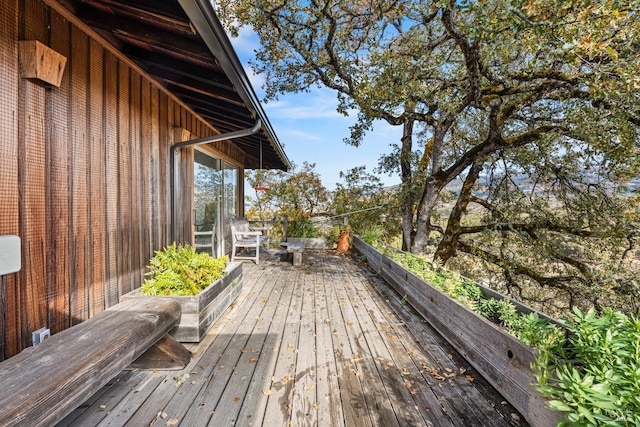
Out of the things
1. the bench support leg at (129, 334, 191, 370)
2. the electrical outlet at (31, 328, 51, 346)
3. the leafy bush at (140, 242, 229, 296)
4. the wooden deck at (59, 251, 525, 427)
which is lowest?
the wooden deck at (59, 251, 525, 427)

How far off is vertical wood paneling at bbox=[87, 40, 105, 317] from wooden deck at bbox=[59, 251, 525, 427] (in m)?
0.67

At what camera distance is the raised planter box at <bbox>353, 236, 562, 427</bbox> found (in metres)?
1.50

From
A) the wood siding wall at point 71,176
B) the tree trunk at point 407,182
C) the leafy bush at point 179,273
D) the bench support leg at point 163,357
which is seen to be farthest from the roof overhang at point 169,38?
the tree trunk at point 407,182

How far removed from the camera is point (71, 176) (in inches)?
73.1

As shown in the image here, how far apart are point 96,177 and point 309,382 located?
2.11m

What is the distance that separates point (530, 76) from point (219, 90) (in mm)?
4267

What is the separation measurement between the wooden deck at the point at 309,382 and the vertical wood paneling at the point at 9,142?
2.13 ft

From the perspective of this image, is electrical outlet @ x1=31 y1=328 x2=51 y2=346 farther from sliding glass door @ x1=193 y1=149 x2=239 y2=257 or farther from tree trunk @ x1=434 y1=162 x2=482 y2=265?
tree trunk @ x1=434 y1=162 x2=482 y2=265

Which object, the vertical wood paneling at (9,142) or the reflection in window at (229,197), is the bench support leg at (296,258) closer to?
the reflection in window at (229,197)

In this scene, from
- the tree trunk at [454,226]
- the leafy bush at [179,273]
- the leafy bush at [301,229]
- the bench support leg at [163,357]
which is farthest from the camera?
the leafy bush at [301,229]

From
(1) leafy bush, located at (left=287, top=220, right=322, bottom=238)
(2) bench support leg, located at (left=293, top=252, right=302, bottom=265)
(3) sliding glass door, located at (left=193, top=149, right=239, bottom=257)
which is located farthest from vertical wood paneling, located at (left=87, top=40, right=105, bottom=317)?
(1) leafy bush, located at (left=287, top=220, right=322, bottom=238)

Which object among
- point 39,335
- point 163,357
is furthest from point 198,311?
point 39,335

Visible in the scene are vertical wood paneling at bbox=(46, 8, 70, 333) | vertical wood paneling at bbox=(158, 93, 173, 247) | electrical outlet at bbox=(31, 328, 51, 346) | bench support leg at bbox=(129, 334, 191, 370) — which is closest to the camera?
electrical outlet at bbox=(31, 328, 51, 346)

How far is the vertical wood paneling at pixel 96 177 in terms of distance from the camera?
2.03m
